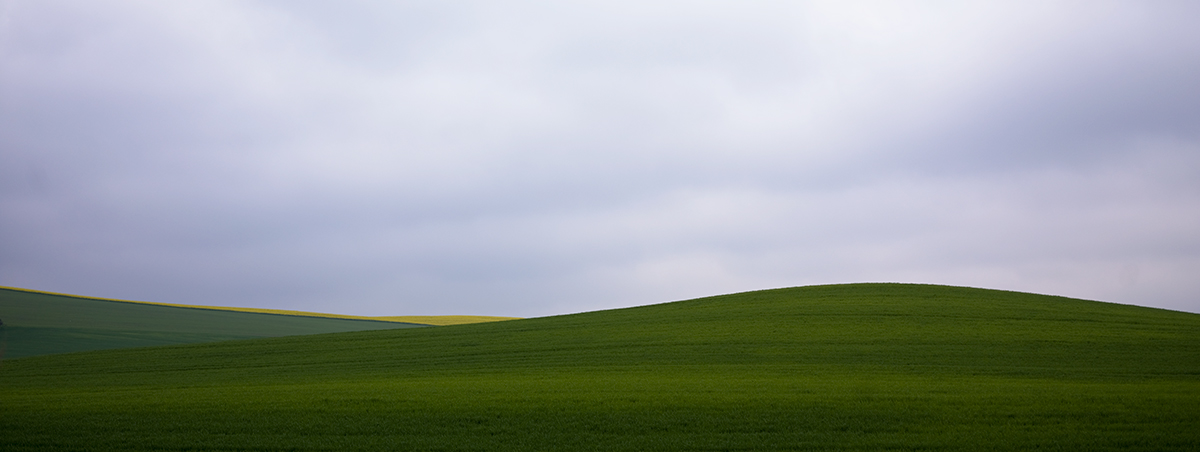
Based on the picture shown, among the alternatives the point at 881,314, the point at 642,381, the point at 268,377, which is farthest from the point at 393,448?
the point at 881,314

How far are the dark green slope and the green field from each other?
250 inches

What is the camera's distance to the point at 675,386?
12.5m

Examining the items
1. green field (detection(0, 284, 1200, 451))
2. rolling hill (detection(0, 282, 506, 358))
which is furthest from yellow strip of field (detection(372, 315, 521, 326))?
green field (detection(0, 284, 1200, 451))

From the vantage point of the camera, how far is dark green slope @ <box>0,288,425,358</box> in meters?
27.5

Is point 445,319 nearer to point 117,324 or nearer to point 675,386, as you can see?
point 117,324

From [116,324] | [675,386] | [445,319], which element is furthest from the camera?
[445,319]

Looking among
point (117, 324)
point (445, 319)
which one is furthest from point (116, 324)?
point (445, 319)

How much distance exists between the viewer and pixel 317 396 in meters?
12.3

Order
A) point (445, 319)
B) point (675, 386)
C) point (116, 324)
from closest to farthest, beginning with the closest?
point (675, 386), point (116, 324), point (445, 319)

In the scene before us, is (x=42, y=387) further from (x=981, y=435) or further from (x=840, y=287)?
(x=840, y=287)

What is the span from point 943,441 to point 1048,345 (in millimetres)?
10923

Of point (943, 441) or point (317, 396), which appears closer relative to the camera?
point (943, 441)

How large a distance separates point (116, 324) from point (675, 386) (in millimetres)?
32353

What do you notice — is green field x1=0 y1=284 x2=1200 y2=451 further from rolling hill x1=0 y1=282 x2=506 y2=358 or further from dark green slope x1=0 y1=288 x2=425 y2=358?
dark green slope x1=0 y1=288 x2=425 y2=358
